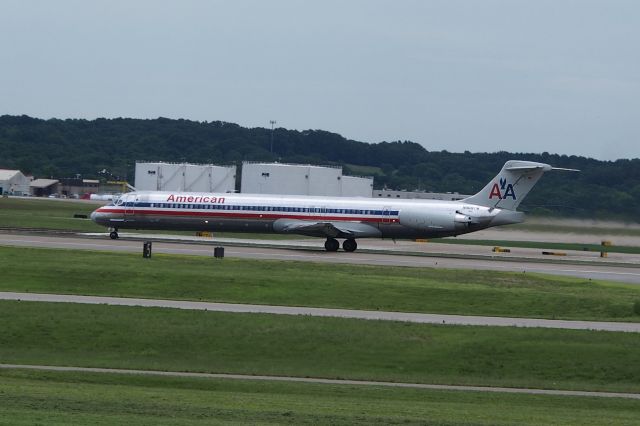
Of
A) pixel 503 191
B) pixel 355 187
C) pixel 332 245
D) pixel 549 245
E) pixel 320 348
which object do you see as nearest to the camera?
pixel 320 348

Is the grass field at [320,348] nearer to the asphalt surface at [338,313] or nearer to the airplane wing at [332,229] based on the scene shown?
the asphalt surface at [338,313]

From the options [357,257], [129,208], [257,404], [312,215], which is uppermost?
[312,215]

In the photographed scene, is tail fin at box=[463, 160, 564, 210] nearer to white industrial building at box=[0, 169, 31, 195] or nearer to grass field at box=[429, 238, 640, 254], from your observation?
grass field at box=[429, 238, 640, 254]

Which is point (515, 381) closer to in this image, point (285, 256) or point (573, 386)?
point (573, 386)

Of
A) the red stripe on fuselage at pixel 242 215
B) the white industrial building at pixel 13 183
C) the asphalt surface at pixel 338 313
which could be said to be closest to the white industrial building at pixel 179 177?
the red stripe on fuselage at pixel 242 215

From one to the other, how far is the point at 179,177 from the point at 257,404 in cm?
10899

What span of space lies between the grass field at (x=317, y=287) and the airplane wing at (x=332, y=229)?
1757cm

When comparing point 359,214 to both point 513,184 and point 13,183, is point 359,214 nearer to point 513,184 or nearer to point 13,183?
point 513,184

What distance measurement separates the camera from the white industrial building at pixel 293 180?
116 meters

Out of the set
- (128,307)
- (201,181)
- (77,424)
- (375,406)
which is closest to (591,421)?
(375,406)

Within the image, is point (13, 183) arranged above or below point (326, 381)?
above

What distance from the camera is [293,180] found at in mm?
115688

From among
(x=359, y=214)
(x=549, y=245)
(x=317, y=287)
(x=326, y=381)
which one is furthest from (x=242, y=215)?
(x=326, y=381)

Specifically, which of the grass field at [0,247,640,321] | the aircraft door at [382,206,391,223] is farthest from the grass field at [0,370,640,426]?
the aircraft door at [382,206,391,223]
